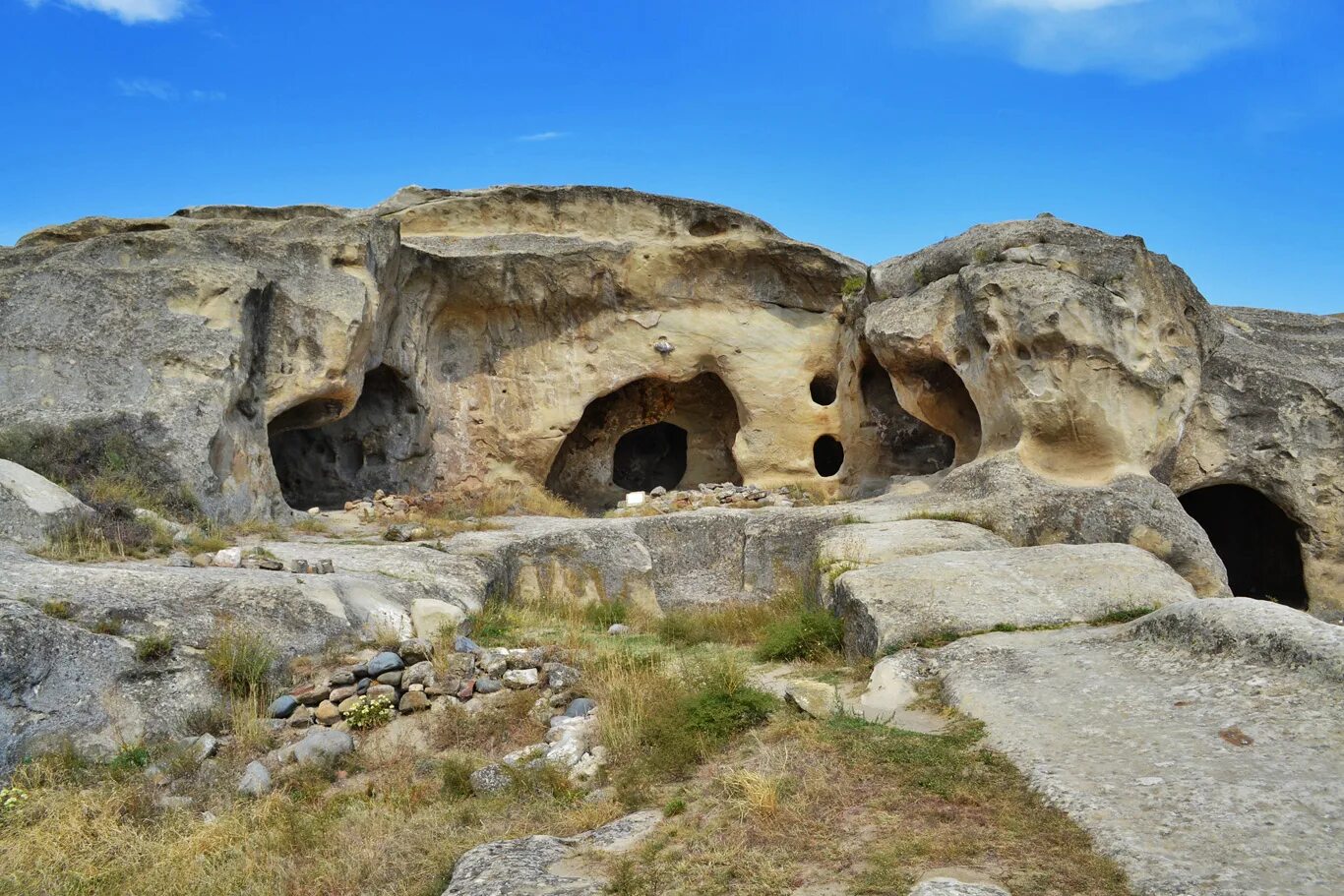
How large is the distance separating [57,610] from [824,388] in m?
11.8

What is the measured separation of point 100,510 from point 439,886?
579 cm

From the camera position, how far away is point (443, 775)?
495cm

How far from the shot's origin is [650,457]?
59.4 feet

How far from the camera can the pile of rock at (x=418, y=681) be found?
5.78 meters

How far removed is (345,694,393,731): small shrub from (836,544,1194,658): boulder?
A: 2.92 m

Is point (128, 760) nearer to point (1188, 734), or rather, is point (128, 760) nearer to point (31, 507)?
point (31, 507)

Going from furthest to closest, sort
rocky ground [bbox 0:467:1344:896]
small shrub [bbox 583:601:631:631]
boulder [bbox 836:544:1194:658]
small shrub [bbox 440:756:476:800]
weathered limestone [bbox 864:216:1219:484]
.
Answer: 1. weathered limestone [bbox 864:216:1219:484]
2. small shrub [bbox 583:601:631:631]
3. boulder [bbox 836:544:1194:658]
4. small shrub [bbox 440:756:476:800]
5. rocky ground [bbox 0:467:1344:896]

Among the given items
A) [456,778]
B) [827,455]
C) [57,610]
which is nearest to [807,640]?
[456,778]

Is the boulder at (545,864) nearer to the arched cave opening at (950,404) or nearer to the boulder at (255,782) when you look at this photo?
the boulder at (255,782)

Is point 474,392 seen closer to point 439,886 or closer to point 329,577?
point 329,577

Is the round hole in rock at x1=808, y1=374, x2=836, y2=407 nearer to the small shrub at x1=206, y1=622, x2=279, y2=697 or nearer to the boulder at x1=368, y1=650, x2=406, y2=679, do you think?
the boulder at x1=368, y1=650, x2=406, y2=679

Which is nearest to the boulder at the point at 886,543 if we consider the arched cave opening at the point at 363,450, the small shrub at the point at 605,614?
the small shrub at the point at 605,614

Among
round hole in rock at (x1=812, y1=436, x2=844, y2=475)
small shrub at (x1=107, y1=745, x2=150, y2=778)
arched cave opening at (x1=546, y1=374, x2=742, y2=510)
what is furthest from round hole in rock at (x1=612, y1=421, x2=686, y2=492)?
small shrub at (x1=107, y1=745, x2=150, y2=778)

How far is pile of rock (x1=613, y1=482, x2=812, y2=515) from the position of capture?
12.8 metres
